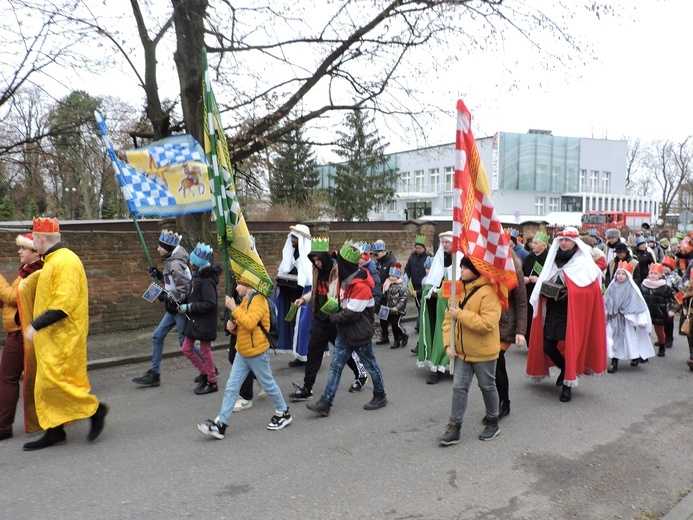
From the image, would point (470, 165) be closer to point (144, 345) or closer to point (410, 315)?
point (144, 345)

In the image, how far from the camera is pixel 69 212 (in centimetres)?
3972

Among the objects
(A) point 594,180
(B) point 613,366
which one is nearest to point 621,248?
(B) point 613,366

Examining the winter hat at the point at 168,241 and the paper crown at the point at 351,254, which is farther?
the winter hat at the point at 168,241

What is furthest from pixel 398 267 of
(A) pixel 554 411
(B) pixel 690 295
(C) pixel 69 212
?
(C) pixel 69 212

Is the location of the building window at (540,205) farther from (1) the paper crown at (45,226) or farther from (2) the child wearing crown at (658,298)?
(1) the paper crown at (45,226)

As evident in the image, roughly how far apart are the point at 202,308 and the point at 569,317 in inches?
161

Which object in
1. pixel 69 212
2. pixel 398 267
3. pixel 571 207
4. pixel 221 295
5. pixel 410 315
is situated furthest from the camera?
pixel 571 207

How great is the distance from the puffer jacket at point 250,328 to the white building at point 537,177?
175ft

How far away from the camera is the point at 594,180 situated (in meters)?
66.6

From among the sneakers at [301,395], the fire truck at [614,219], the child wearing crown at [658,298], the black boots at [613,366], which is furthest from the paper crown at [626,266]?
the fire truck at [614,219]

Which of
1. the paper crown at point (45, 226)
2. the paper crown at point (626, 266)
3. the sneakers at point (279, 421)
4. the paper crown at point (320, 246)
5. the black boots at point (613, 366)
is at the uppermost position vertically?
the paper crown at point (45, 226)

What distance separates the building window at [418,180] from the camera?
2717 inches

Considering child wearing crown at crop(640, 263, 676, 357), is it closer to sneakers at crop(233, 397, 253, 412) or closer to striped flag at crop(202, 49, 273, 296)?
sneakers at crop(233, 397, 253, 412)

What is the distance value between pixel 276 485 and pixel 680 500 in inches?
115
